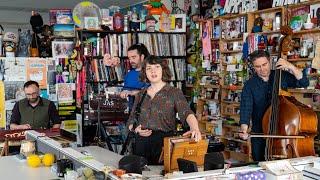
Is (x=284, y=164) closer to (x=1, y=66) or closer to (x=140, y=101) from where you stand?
(x=140, y=101)

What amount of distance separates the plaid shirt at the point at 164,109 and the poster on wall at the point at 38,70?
124 inches

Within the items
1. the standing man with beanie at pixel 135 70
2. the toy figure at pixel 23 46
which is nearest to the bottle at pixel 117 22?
the toy figure at pixel 23 46

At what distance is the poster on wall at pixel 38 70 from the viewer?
5875 millimetres

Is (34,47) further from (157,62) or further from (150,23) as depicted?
(157,62)

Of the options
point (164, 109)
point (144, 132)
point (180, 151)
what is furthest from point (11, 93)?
point (180, 151)

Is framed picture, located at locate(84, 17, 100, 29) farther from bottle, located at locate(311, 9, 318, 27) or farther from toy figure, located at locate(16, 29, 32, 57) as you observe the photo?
bottle, located at locate(311, 9, 318, 27)

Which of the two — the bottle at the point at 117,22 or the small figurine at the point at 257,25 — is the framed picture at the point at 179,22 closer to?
the bottle at the point at 117,22

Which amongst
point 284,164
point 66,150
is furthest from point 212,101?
point 284,164

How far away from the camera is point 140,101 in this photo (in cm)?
319

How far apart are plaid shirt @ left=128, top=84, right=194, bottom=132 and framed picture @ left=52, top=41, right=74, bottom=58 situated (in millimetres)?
3213

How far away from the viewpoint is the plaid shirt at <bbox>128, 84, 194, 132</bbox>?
307 centimetres

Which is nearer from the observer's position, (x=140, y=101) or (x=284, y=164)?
(x=284, y=164)

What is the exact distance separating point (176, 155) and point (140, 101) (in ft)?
2.85

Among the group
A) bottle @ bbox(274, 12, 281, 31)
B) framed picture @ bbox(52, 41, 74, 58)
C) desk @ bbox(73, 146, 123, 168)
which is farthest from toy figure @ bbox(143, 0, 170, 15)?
desk @ bbox(73, 146, 123, 168)
